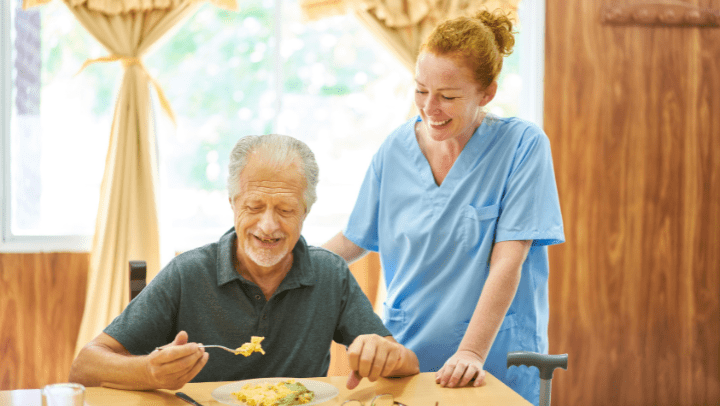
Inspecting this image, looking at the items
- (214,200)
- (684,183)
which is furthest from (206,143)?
(684,183)

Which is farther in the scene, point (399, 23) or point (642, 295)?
point (642, 295)

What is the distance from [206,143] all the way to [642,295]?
8.07ft

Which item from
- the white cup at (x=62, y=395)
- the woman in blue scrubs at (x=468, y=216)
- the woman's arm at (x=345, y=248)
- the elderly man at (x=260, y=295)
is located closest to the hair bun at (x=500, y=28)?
the woman in blue scrubs at (x=468, y=216)

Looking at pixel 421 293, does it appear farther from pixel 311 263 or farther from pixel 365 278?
pixel 365 278

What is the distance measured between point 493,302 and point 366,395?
44cm

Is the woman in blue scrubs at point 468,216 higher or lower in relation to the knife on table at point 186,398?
higher

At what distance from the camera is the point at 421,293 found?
169cm

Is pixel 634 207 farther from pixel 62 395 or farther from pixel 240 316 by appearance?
pixel 62 395

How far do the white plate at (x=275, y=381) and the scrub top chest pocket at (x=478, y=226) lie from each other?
0.58m

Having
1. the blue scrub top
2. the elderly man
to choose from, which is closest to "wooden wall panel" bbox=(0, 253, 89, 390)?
the elderly man

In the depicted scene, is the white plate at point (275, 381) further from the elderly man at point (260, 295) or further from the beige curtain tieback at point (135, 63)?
the beige curtain tieback at point (135, 63)

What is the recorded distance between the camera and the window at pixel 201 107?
300cm

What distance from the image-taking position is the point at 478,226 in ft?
5.39

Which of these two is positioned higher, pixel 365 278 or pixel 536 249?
pixel 536 249
